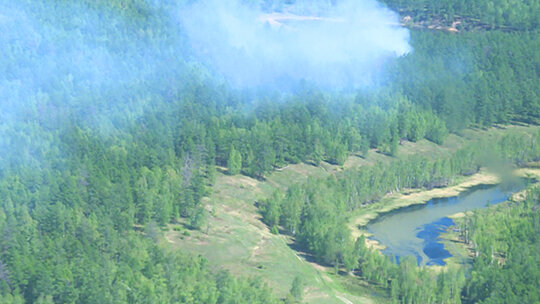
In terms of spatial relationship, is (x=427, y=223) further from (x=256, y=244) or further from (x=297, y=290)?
(x=297, y=290)

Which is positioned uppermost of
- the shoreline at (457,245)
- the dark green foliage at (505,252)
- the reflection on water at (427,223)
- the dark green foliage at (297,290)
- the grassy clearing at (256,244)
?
the dark green foliage at (505,252)


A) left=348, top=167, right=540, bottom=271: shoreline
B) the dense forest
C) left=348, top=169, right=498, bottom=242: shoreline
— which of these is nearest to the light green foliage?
the dense forest

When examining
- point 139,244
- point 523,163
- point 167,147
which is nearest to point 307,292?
point 139,244

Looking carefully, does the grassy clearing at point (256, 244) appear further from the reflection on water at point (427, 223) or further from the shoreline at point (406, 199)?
→ the reflection on water at point (427, 223)

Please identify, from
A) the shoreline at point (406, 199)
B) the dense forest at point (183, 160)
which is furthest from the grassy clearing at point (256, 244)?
the dense forest at point (183, 160)

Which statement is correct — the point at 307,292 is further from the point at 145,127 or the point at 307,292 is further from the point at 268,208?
the point at 145,127

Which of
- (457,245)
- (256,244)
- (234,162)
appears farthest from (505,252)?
(234,162)

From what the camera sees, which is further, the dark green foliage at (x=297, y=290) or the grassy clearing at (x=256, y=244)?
Answer: the grassy clearing at (x=256, y=244)
